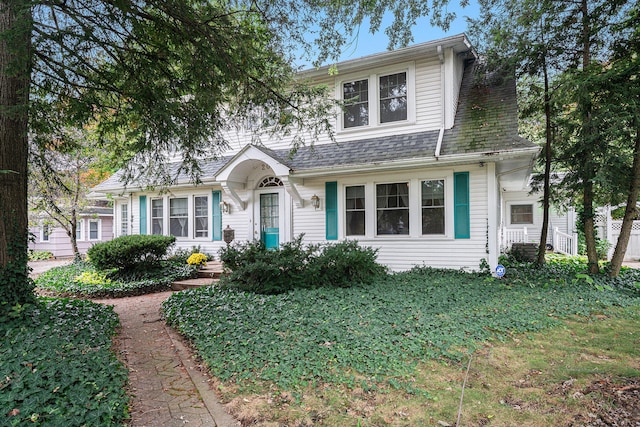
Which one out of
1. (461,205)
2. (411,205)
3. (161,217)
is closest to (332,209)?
(411,205)

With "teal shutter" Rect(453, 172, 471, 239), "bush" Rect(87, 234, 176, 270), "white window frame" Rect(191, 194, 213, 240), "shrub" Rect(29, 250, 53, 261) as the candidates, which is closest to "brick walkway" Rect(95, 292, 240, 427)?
"bush" Rect(87, 234, 176, 270)

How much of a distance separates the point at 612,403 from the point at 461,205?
583 centimetres

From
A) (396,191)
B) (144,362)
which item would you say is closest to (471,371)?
(144,362)

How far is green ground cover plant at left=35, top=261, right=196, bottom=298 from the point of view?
8294mm

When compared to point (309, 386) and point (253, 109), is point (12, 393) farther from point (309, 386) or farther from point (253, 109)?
point (253, 109)

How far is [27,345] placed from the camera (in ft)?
12.0

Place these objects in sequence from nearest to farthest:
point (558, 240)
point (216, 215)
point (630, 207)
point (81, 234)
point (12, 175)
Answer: point (12, 175)
point (630, 207)
point (216, 215)
point (558, 240)
point (81, 234)

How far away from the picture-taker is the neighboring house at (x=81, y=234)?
19.5 meters

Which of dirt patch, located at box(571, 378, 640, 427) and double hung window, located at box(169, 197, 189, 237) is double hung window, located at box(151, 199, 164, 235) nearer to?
double hung window, located at box(169, 197, 189, 237)

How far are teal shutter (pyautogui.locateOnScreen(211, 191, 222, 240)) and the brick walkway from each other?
5750 millimetres

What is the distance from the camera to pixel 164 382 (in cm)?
368

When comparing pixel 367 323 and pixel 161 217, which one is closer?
pixel 367 323

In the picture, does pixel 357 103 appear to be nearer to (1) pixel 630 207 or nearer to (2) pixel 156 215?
(1) pixel 630 207

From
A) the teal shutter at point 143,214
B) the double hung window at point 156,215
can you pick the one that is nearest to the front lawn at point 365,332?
the double hung window at point 156,215
